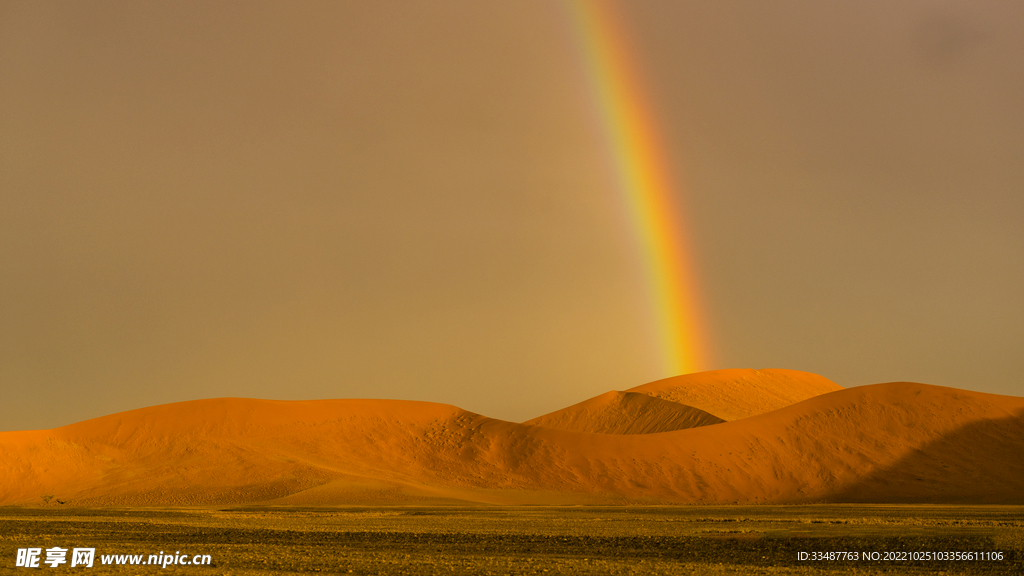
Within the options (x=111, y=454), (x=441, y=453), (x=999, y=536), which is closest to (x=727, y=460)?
(x=441, y=453)

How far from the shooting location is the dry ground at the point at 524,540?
22344 millimetres

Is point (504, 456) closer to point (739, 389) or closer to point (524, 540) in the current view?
point (524, 540)

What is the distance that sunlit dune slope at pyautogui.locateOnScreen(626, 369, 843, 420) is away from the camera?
122812mm

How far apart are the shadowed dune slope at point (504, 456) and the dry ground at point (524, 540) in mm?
18924

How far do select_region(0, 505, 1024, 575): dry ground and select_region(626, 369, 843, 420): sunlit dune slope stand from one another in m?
74.6

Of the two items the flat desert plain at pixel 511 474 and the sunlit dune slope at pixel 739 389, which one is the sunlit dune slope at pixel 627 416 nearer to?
the sunlit dune slope at pixel 739 389

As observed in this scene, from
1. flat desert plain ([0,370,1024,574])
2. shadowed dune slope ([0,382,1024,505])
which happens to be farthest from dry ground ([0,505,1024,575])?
shadowed dune slope ([0,382,1024,505])

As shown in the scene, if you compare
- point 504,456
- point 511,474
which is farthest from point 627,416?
point 511,474

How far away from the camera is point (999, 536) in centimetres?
3170

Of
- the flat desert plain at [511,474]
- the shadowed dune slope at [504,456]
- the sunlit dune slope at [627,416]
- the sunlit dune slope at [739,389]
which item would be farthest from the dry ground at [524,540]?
the sunlit dune slope at [739,389]

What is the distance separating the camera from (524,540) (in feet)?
100

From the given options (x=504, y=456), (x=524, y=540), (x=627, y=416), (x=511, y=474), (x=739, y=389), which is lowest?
(x=524, y=540)

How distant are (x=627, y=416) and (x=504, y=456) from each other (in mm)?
43766

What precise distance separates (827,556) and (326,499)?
4197cm
